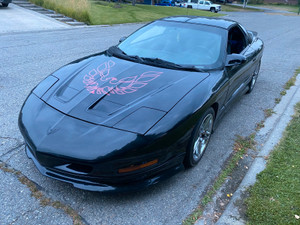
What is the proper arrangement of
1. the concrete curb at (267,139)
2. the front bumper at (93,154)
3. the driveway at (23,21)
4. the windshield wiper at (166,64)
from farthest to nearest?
the driveway at (23,21)
the windshield wiper at (166,64)
the concrete curb at (267,139)
the front bumper at (93,154)

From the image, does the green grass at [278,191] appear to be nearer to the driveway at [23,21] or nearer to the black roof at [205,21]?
the black roof at [205,21]

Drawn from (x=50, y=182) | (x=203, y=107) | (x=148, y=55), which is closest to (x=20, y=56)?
(x=148, y=55)

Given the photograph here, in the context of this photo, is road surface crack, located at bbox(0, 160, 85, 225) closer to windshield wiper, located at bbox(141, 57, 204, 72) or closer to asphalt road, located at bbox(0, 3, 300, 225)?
asphalt road, located at bbox(0, 3, 300, 225)

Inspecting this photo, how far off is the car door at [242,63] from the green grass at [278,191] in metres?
0.97

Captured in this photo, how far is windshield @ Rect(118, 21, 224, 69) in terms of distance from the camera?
3324 mm

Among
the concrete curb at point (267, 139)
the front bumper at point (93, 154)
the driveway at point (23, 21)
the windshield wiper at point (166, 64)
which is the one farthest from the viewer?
the driveway at point (23, 21)

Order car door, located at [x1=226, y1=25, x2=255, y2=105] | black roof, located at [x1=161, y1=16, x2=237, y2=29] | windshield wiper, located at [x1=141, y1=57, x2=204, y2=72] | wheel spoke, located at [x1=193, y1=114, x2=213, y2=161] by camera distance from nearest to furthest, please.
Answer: wheel spoke, located at [x1=193, y1=114, x2=213, y2=161] → windshield wiper, located at [x1=141, y1=57, x2=204, y2=72] → car door, located at [x1=226, y1=25, x2=255, y2=105] → black roof, located at [x1=161, y1=16, x2=237, y2=29]

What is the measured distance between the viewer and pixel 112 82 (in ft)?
9.30

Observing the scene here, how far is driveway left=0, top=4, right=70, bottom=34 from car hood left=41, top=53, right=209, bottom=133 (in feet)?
28.3

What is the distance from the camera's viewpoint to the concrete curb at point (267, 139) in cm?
230

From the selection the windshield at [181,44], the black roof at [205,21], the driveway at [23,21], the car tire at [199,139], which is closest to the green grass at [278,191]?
the car tire at [199,139]

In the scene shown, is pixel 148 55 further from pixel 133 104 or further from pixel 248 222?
pixel 248 222

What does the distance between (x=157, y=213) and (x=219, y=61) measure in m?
1.97

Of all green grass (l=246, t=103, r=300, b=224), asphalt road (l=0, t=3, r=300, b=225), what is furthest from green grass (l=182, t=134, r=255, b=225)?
green grass (l=246, t=103, r=300, b=224)
